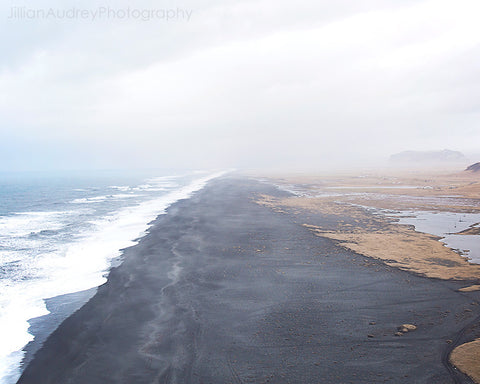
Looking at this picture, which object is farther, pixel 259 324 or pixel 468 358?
pixel 259 324

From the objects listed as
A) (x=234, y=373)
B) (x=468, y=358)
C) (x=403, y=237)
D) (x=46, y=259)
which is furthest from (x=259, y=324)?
(x=403, y=237)

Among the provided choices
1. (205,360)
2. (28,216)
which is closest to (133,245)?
(205,360)

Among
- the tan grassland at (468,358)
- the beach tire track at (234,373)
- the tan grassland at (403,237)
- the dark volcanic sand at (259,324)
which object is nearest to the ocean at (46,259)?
the dark volcanic sand at (259,324)

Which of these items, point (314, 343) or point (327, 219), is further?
point (327, 219)

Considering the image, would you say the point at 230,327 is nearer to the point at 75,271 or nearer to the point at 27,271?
the point at 75,271

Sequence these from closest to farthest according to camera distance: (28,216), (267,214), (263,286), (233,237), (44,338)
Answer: (44,338) → (263,286) → (233,237) → (267,214) → (28,216)

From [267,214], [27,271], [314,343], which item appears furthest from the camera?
[267,214]

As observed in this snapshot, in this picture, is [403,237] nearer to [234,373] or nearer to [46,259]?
[234,373]

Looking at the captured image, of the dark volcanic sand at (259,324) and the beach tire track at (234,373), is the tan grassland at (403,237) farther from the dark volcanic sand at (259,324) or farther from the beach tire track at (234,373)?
the beach tire track at (234,373)

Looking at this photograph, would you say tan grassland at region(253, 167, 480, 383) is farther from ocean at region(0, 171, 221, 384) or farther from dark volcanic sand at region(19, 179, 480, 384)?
ocean at region(0, 171, 221, 384)
